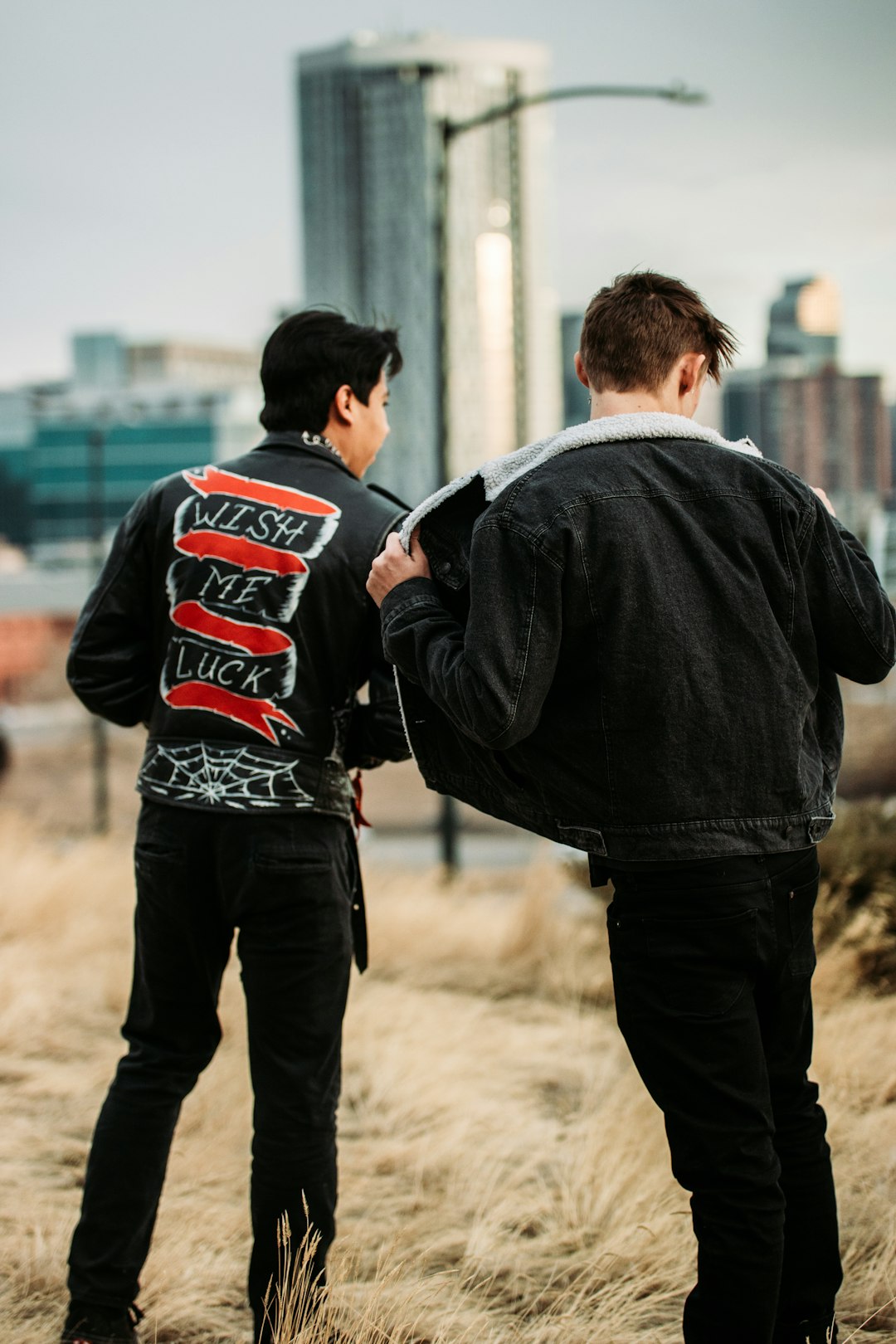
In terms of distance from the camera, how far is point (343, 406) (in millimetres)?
2838

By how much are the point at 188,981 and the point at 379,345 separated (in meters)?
1.38

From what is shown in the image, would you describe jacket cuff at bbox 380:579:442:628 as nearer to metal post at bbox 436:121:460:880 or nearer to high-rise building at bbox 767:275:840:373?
metal post at bbox 436:121:460:880

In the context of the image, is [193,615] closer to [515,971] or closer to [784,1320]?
[784,1320]

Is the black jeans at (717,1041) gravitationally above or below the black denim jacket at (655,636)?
below

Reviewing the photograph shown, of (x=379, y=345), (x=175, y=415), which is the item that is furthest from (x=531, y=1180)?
(x=175, y=415)

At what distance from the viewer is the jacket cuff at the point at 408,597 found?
2201 millimetres

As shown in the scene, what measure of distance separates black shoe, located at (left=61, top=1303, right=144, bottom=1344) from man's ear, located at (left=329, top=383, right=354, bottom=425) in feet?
6.11

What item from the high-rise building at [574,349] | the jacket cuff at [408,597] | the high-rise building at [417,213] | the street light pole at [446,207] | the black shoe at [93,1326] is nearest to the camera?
the jacket cuff at [408,597]

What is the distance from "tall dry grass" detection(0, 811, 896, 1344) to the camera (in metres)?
2.80

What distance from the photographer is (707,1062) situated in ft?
6.63

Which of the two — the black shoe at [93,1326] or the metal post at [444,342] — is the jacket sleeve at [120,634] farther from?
the metal post at [444,342]

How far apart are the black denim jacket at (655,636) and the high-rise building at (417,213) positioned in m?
124

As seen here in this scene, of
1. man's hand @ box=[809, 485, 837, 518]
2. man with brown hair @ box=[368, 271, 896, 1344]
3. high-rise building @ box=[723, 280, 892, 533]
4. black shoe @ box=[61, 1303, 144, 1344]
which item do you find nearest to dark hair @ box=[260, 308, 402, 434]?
man with brown hair @ box=[368, 271, 896, 1344]

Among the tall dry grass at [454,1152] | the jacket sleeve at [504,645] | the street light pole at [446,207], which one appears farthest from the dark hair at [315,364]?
the street light pole at [446,207]
